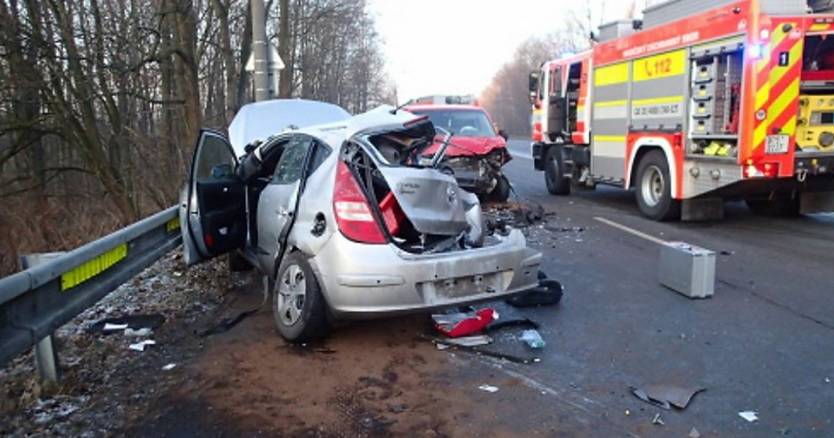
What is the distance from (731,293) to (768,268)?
125cm

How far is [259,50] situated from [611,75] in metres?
6.22

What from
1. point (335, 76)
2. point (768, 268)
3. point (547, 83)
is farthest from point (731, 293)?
point (335, 76)

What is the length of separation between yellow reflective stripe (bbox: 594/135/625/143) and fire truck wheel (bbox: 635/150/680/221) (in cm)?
63

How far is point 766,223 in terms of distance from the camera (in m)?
Answer: 9.84

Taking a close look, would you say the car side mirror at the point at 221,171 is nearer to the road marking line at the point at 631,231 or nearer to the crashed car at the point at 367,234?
the crashed car at the point at 367,234

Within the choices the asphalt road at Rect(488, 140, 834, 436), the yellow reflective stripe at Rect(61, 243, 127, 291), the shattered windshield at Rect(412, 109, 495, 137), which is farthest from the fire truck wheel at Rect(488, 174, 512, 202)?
the yellow reflective stripe at Rect(61, 243, 127, 291)

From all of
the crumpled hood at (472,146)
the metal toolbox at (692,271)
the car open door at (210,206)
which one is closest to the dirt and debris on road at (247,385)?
the car open door at (210,206)

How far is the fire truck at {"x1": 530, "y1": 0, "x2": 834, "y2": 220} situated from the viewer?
320 inches

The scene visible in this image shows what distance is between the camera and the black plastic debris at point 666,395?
372 cm

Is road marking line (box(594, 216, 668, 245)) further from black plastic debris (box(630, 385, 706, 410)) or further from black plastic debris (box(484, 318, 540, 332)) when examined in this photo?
black plastic debris (box(630, 385, 706, 410))

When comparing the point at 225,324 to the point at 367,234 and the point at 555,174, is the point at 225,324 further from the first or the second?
the point at 555,174

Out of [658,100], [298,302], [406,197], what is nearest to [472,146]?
[658,100]

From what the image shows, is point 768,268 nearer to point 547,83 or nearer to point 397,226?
point 397,226

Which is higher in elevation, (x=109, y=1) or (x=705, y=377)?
(x=109, y=1)
